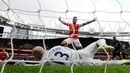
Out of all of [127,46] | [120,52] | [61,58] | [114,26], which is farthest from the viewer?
[114,26]

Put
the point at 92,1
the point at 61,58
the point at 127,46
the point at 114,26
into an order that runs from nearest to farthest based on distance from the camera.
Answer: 1. the point at 61,58
2. the point at 127,46
3. the point at 92,1
4. the point at 114,26

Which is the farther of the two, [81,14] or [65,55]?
[81,14]

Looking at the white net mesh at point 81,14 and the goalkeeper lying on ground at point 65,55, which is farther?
the white net mesh at point 81,14

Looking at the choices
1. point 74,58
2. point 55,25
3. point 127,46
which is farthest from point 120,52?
point 55,25

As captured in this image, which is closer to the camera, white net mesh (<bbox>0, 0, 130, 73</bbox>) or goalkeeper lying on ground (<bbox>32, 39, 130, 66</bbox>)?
goalkeeper lying on ground (<bbox>32, 39, 130, 66</bbox>)

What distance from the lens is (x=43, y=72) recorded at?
2.84 metres

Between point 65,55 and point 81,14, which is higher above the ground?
point 81,14

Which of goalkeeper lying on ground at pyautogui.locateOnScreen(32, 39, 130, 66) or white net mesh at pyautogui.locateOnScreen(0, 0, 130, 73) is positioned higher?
white net mesh at pyautogui.locateOnScreen(0, 0, 130, 73)

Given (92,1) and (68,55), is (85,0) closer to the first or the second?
(92,1)

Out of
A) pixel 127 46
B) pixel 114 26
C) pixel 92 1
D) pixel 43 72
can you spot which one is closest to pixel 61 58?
pixel 43 72

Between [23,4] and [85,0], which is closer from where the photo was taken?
[23,4]

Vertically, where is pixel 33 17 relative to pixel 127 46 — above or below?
above

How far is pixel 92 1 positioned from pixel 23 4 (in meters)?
2.80

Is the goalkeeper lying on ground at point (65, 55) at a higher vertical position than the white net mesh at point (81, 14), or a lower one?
lower
